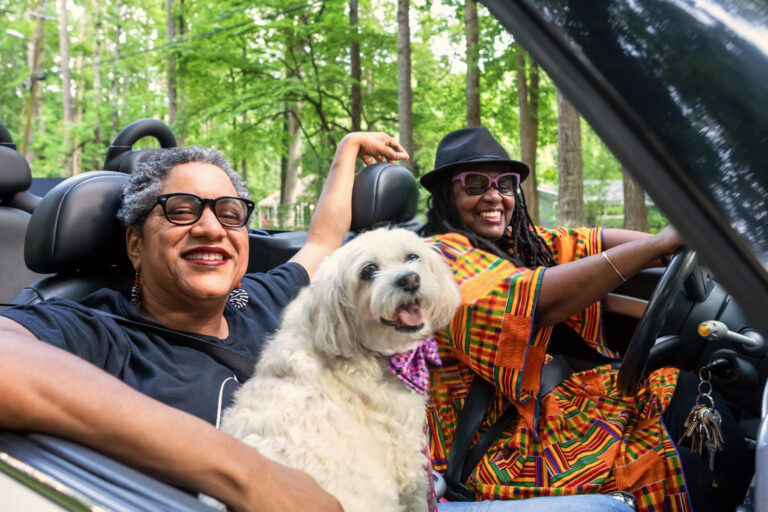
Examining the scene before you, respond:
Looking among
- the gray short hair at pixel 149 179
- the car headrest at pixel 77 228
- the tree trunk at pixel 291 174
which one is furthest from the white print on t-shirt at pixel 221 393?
the tree trunk at pixel 291 174

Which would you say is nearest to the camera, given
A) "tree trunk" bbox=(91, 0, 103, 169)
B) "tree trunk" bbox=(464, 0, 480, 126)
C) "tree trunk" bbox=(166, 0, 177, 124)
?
"tree trunk" bbox=(464, 0, 480, 126)

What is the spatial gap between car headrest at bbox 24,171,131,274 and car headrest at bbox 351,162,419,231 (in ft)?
3.23

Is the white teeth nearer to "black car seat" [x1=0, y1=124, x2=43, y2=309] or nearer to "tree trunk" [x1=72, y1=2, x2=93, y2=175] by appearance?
"black car seat" [x1=0, y1=124, x2=43, y2=309]

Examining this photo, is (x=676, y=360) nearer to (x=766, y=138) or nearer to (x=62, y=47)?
(x=766, y=138)

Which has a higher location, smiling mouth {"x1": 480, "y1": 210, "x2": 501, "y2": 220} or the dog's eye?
smiling mouth {"x1": 480, "y1": 210, "x2": 501, "y2": 220}

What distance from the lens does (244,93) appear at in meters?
14.6

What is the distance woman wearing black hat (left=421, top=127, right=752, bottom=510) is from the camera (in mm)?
1931

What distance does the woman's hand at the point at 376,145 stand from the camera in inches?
109

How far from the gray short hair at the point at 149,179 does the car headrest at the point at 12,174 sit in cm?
251

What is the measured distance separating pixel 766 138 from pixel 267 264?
3596 millimetres

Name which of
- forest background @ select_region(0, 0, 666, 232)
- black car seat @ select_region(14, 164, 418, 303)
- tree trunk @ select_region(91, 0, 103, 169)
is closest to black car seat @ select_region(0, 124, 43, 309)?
black car seat @ select_region(14, 164, 418, 303)

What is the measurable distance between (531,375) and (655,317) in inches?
17.8

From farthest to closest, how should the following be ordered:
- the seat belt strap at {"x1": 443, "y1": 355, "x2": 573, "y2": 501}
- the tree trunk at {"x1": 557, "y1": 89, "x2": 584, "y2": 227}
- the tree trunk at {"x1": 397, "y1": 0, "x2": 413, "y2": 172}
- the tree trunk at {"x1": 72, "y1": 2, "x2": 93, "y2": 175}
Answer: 1. the tree trunk at {"x1": 72, "y1": 2, "x2": 93, "y2": 175}
2. the tree trunk at {"x1": 397, "y1": 0, "x2": 413, "y2": 172}
3. the tree trunk at {"x1": 557, "y1": 89, "x2": 584, "y2": 227}
4. the seat belt strap at {"x1": 443, "y1": 355, "x2": 573, "y2": 501}

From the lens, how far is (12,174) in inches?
164
